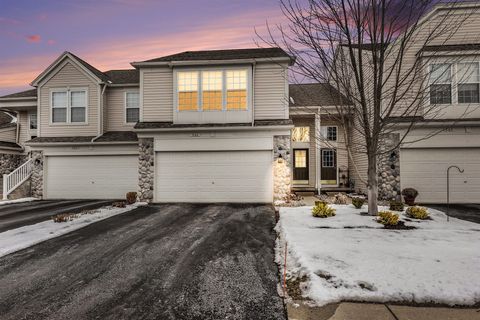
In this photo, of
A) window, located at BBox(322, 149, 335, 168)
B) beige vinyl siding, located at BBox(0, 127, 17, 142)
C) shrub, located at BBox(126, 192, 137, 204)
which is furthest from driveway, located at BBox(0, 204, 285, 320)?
beige vinyl siding, located at BBox(0, 127, 17, 142)

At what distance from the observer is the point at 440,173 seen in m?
11.9

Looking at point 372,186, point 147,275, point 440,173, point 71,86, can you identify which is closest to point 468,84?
point 440,173

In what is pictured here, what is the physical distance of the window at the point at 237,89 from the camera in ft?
40.3

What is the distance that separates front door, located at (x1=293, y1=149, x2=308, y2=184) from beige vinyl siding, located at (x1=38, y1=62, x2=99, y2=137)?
40.8 feet

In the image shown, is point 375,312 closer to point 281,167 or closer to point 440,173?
point 281,167

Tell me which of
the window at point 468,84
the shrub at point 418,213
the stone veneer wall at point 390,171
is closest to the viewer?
the shrub at point 418,213

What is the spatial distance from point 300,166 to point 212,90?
8.19m

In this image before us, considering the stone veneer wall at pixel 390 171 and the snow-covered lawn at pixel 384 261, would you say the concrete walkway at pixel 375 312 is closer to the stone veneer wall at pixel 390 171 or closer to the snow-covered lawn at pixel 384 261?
the snow-covered lawn at pixel 384 261

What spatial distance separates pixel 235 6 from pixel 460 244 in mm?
10905

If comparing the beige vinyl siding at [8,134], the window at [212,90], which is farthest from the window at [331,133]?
the beige vinyl siding at [8,134]

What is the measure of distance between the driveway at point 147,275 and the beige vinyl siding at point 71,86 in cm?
883

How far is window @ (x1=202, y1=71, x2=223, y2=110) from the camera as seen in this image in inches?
485

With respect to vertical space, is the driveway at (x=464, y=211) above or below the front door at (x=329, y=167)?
below

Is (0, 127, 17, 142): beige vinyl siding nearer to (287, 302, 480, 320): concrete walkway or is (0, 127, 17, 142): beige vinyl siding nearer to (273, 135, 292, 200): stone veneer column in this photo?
(273, 135, 292, 200): stone veneer column
